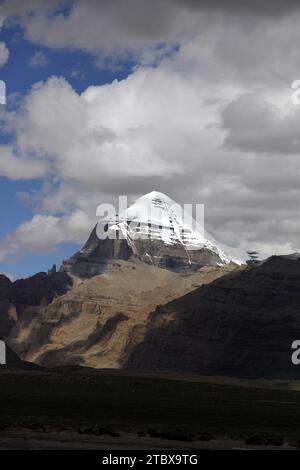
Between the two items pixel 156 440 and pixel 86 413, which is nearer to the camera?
pixel 156 440

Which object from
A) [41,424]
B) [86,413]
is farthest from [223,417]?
[41,424]

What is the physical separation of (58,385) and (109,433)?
8412 cm

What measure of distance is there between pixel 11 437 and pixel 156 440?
991 cm

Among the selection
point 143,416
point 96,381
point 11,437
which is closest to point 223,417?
point 143,416

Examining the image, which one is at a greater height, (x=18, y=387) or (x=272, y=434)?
(x=18, y=387)

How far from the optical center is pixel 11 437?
5628 cm

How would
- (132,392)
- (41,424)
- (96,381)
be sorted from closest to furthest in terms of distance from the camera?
(41,424), (132,392), (96,381)
